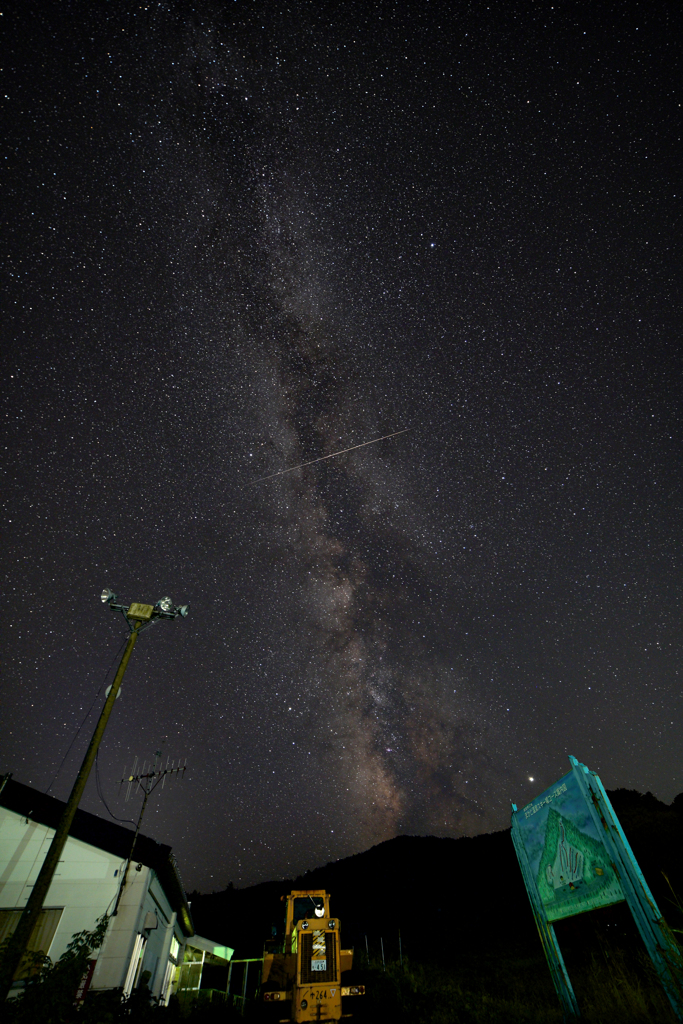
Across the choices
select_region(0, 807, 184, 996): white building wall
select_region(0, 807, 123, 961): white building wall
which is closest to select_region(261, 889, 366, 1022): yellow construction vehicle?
select_region(0, 807, 184, 996): white building wall

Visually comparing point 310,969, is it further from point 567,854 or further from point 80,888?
point 80,888

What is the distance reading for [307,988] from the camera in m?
11.3

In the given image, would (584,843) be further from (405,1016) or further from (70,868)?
(70,868)

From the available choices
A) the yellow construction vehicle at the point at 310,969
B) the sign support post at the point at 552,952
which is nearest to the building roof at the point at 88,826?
the yellow construction vehicle at the point at 310,969

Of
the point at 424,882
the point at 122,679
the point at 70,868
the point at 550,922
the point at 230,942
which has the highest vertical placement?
the point at 424,882

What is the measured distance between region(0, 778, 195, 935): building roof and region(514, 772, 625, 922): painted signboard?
1427 centimetres

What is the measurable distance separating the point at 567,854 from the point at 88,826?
1655 cm

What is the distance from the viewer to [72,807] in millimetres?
9391

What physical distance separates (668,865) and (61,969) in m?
33.7

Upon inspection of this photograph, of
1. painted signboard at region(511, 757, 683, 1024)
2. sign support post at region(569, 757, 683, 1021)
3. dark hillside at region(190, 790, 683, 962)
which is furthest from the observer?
dark hillside at region(190, 790, 683, 962)

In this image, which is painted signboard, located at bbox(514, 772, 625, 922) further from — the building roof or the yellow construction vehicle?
the building roof

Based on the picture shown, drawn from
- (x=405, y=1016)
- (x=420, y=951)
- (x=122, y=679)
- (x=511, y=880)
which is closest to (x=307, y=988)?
(x=405, y=1016)

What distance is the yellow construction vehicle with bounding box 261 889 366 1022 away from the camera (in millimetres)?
11172

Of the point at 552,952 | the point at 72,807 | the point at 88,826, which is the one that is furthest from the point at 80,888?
the point at 552,952
